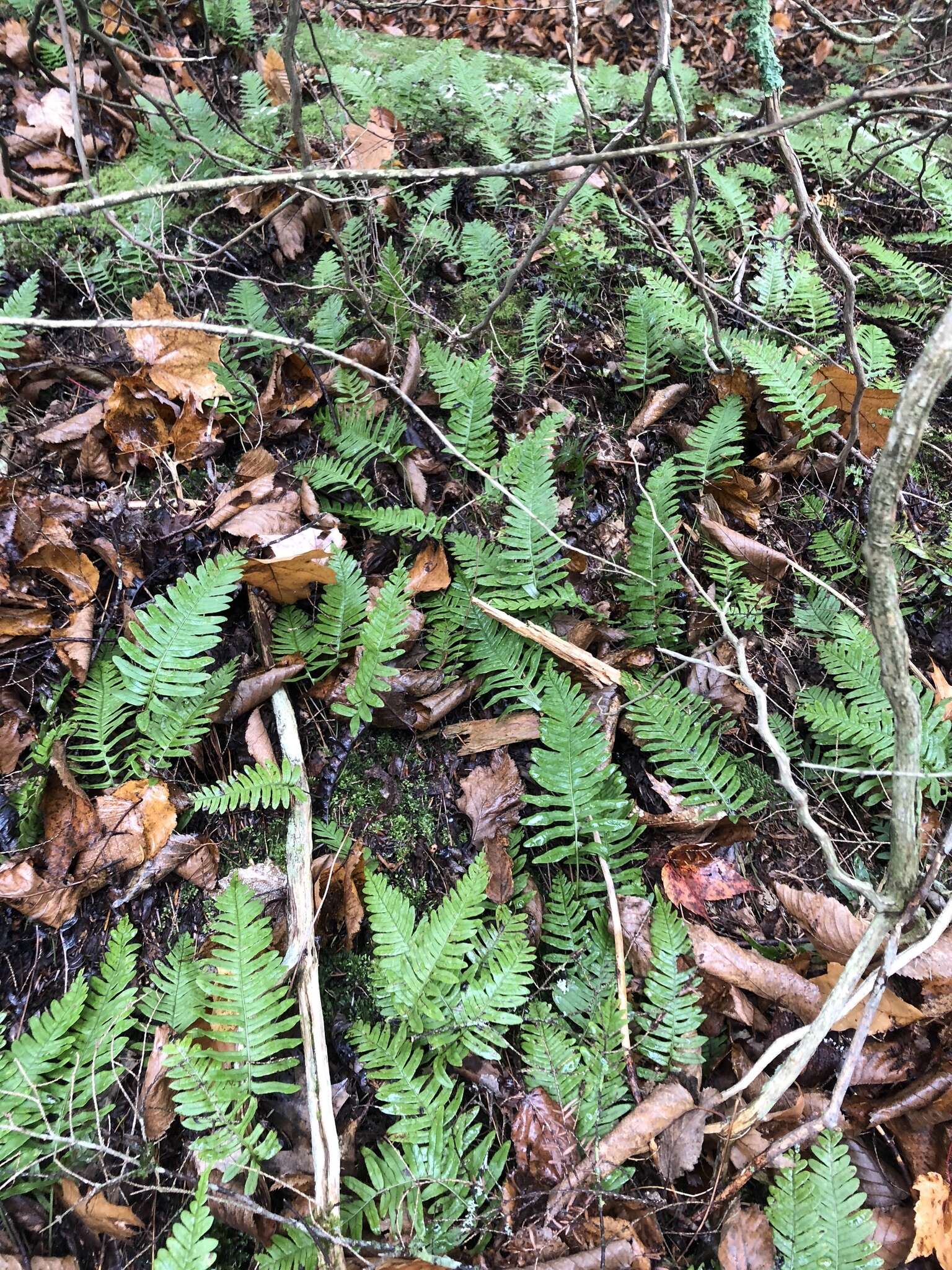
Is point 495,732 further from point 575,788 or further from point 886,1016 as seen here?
point 886,1016

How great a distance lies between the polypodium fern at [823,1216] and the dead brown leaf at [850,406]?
8.78 ft

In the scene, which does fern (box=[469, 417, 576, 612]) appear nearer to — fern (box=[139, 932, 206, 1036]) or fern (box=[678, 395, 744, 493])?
fern (box=[678, 395, 744, 493])

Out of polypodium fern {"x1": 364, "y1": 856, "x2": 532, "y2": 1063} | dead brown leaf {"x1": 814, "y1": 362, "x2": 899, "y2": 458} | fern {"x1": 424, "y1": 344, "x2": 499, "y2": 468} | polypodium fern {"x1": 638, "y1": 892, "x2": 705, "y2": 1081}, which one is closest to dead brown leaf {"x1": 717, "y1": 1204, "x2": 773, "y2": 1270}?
polypodium fern {"x1": 638, "y1": 892, "x2": 705, "y2": 1081}

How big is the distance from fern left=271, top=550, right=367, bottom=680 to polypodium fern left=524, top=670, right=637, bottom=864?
731 millimetres

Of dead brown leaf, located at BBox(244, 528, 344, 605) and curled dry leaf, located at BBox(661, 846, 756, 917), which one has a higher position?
dead brown leaf, located at BBox(244, 528, 344, 605)

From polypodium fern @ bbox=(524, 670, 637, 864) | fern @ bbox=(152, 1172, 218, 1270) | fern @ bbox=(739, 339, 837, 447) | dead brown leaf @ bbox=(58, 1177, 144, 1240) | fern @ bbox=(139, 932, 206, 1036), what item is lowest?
dead brown leaf @ bbox=(58, 1177, 144, 1240)

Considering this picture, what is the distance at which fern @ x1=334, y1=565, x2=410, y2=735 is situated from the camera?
231 cm

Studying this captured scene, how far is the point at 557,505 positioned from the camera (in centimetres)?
287

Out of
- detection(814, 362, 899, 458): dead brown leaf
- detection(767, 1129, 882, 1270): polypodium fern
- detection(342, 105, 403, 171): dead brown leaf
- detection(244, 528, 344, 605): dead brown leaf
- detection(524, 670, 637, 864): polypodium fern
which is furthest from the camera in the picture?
detection(342, 105, 403, 171): dead brown leaf

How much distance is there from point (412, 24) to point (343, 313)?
4.84 metres

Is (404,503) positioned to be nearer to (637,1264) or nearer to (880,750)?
(880,750)

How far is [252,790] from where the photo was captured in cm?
216

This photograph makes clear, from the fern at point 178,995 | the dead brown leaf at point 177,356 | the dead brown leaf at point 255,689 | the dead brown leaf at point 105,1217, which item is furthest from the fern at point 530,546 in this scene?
the dead brown leaf at point 105,1217

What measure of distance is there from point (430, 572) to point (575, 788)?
98cm
